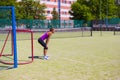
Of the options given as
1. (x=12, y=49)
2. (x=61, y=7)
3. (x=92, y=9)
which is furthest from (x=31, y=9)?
(x=12, y=49)

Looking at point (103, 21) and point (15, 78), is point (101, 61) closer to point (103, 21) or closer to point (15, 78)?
point (15, 78)

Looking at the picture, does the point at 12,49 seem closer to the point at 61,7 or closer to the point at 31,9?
the point at 31,9

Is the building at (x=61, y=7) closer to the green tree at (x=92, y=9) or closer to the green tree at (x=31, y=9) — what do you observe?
the green tree at (x=92, y=9)

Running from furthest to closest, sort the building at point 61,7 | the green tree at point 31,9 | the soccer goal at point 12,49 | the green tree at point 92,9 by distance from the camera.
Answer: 1. the building at point 61,7
2. the green tree at point 92,9
3. the green tree at point 31,9
4. the soccer goal at point 12,49

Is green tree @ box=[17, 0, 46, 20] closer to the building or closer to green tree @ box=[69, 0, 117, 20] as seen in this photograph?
green tree @ box=[69, 0, 117, 20]

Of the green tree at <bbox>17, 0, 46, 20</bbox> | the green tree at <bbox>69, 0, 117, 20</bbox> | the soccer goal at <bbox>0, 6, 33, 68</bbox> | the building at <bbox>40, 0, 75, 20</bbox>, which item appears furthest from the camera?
the building at <bbox>40, 0, 75, 20</bbox>

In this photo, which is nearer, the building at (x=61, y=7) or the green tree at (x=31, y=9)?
the green tree at (x=31, y=9)

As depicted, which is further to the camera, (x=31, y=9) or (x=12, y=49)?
(x=31, y=9)

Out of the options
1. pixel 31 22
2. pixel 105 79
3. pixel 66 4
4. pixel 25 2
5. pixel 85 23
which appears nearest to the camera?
pixel 105 79

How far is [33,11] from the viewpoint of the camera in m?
66.8

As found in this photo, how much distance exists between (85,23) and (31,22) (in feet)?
43.8

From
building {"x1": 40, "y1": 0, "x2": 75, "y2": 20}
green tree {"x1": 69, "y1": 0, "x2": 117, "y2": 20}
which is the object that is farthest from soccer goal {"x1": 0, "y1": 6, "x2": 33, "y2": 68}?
building {"x1": 40, "y1": 0, "x2": 75, "y2": 20}

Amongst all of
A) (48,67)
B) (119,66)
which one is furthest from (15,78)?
(119,66)

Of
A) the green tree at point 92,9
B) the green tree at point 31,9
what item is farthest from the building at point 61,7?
the green tree at point 31,9
